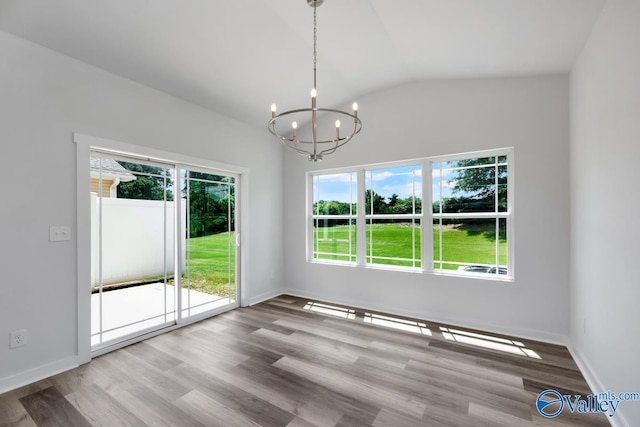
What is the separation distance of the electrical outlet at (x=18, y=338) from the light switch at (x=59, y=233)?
0.77 meters

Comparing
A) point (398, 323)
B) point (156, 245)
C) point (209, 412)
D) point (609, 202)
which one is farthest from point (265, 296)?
point (609, 202)

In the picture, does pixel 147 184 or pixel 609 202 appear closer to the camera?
pixel 609 202

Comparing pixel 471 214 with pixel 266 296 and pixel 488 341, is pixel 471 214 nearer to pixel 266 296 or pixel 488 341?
pixel 488 341

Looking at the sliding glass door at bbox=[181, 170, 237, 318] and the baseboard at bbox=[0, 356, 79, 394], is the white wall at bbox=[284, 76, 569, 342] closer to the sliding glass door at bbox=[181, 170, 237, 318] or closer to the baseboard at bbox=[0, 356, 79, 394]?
the sliding glass door at bbox=[181, 170, 237, 318]

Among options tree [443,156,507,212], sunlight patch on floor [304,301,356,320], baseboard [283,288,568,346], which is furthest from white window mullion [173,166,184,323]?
tree [443,156,507,212]

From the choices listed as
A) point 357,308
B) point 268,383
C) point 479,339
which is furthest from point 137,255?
point 479,339

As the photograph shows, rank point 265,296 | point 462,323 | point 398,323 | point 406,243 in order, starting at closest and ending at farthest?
point 462,323 < point 398,323 < point 406,243 < point 265,296

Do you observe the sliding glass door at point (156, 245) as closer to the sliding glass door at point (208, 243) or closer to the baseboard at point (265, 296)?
the sliding glass door at point (208, 243)

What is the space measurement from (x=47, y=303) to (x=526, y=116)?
5.14 metres

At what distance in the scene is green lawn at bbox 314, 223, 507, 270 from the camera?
3.54 metres

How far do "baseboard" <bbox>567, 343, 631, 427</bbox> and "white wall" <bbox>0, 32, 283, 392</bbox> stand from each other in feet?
14.0

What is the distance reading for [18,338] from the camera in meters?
2.30

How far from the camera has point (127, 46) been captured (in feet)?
8.43

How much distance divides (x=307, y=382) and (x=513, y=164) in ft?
10.6
